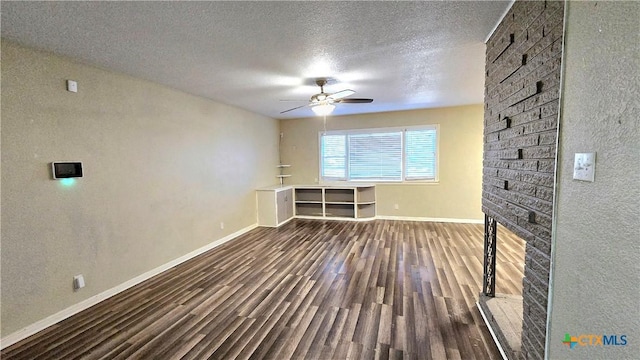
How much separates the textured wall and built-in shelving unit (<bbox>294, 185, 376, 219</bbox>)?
13.7ft

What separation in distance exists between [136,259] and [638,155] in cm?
422

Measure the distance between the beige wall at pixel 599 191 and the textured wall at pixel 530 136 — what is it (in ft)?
0.35

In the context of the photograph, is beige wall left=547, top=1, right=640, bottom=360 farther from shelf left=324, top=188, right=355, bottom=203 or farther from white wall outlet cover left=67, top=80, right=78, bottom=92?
shelf left=324, top=188, right=355, bottom=203

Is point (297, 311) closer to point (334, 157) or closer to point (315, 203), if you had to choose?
point (315, 203)

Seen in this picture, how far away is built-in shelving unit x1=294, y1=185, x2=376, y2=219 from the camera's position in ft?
20.5

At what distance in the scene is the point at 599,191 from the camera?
1031mm

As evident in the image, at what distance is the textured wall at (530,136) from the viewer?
1.37 metres

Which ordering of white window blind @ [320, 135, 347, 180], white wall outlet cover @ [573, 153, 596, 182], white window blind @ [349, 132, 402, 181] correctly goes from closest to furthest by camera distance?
1. white wall outlet cover @ [573, 153, 596, 182]
2. white window blind @ [349, 132, 402, 181]
3. white window blind @ [320, 135, 347, 180]

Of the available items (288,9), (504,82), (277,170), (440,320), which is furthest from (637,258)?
(277,170)

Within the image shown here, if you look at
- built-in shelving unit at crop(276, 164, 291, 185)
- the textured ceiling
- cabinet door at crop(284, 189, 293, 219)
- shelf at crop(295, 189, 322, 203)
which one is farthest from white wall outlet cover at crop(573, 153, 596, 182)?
built-in shelving unit at crop(276, 164, 291, 185)

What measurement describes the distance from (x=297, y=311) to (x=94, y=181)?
2557mm

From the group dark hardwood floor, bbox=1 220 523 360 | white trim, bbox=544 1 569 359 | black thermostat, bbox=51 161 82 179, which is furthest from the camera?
black thermostat, bbox=51 161 82 179

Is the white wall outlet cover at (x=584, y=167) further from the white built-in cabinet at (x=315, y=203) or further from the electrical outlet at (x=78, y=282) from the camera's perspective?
the white built-in cabinet at (x=315, y=203)

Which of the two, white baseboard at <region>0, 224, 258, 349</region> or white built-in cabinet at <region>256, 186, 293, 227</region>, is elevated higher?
white built-in cabinet at <region>256, 186, 293, 227</region>
